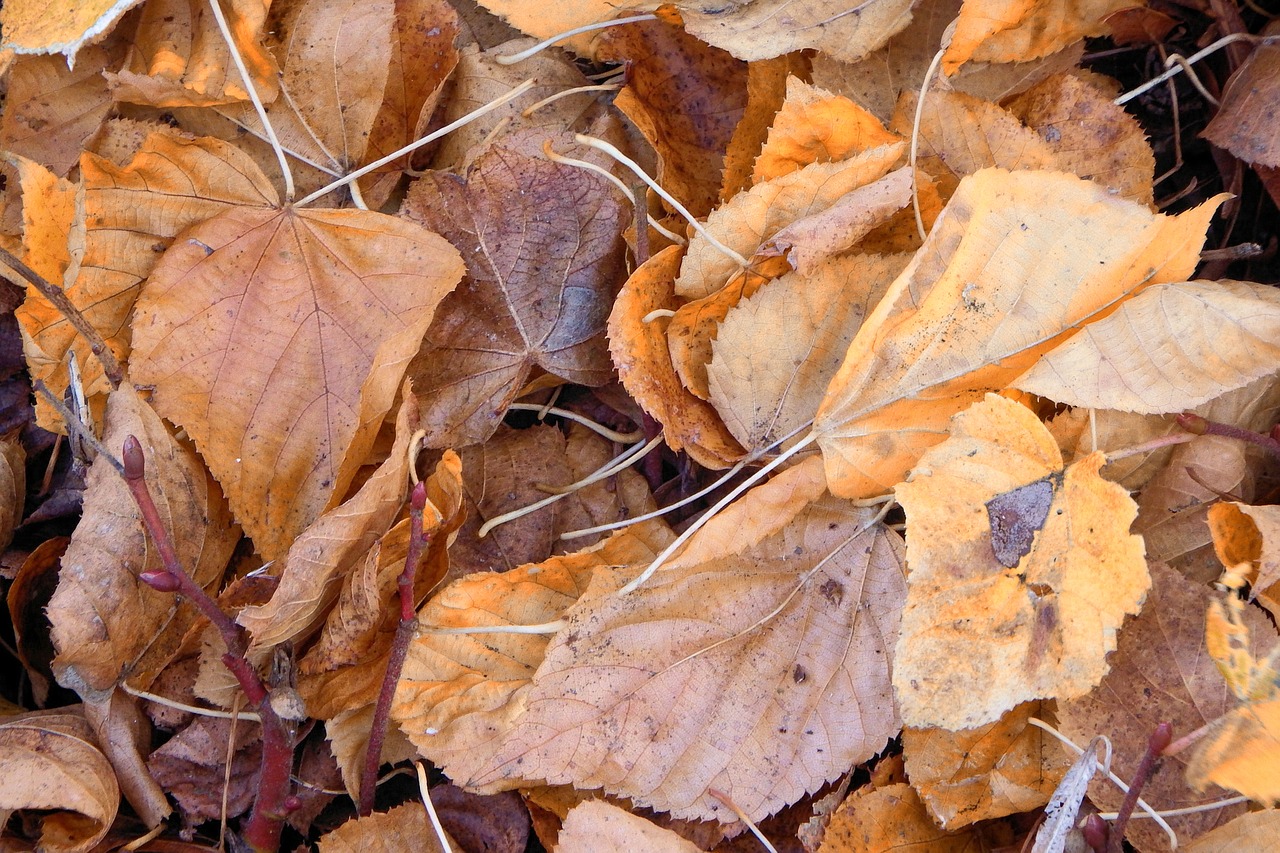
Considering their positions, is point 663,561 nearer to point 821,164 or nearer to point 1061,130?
point 821,164

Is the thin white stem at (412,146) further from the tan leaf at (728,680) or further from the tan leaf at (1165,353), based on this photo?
the tan leaf at (1165,353)

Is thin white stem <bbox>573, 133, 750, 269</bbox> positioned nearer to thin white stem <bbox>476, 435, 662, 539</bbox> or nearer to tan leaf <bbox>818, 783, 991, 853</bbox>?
thin white stem <bbox>476, 435, 662, 539</bbox>

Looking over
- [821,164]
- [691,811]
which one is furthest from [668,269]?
[691,811]

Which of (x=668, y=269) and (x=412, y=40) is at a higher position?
(x=412, y=40)

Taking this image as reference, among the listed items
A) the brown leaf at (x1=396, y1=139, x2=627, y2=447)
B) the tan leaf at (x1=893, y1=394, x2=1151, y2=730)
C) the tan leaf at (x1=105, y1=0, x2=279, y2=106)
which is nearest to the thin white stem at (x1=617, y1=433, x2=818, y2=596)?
the tan leaf at (x1=893, y1=394, x2=1151, y2=730)

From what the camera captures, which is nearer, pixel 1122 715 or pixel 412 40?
pixel 1122 715

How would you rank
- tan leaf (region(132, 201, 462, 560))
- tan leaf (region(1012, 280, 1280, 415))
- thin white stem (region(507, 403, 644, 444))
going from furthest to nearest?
thin white stem (region(507, 403, 644, 444)) → tan leaf (region(132, 201, 462, 560)) → tan leaf (region(1012, 280, 1280, 415))
